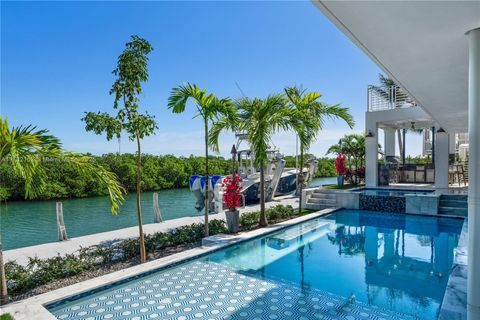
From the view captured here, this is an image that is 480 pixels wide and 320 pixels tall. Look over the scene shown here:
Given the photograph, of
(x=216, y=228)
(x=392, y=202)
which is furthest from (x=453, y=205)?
(x=216, y=228)

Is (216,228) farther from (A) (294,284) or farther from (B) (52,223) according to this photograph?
(B) (52,223)

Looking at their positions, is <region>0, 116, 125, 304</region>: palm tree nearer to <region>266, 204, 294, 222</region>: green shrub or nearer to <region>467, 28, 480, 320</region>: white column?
<region>467, 28, 480, 320</region>: white column

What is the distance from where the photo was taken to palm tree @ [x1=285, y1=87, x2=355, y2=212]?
9742 mm

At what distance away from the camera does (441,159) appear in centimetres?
1459

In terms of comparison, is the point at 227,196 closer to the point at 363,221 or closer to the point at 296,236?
the point at 296,236

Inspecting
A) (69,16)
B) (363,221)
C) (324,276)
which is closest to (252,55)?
(69,16)

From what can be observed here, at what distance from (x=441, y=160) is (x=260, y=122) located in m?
11.0

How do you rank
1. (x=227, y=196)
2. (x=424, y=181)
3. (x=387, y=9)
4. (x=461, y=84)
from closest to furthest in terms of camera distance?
(x=387, y=9) < (x=461, y=84) < (x=227, y=196) < (x=424, y=181)

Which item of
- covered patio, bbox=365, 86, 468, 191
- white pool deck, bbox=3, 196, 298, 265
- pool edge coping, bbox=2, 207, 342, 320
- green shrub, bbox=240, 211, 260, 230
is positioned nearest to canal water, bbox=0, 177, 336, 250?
white pool deck, bbox=3, 196, 298, 265

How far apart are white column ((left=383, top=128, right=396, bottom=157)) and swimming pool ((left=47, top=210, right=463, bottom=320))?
11.8 metres

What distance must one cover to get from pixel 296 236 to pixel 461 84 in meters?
5.21

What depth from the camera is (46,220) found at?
12.3 meters

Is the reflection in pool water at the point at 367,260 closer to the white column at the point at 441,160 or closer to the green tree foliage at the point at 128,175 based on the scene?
the white column at the point at 441,160

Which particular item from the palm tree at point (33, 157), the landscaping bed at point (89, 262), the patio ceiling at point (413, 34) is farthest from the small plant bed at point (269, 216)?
the patio ceiling at point (413, 34)
